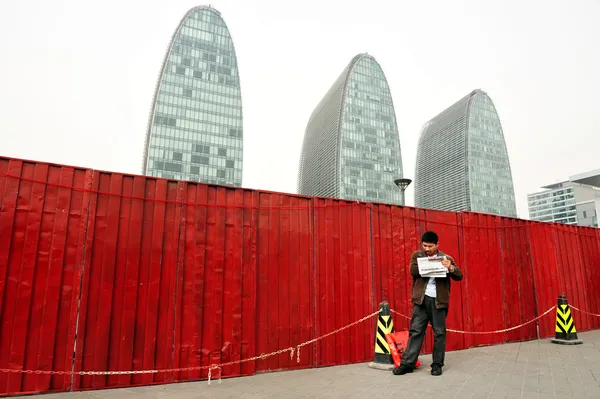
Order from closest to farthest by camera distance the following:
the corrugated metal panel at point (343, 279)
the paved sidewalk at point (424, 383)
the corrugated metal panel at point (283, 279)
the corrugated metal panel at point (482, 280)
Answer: the paved sidewalk at point (424, 383), the corrugated metal panel at point (283, 279), the corrugated metal panel at point (343, 279), the corrugated metal panel at point (482, 280)

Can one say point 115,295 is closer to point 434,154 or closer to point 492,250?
point 492,250

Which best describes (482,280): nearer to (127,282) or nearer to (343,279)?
(343,279)

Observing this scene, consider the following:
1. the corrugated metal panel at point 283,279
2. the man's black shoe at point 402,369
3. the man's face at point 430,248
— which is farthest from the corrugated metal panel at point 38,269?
the man's face at point 430,248

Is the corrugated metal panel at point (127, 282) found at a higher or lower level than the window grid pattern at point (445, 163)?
lower

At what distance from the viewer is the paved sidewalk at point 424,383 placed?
476 centimetres

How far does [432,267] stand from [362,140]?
415 ft

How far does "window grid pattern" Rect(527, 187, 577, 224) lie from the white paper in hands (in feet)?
566

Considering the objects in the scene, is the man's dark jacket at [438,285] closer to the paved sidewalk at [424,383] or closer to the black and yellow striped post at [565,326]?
the paved sidewalk at [424,383]

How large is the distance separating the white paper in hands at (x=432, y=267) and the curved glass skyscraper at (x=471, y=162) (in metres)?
143

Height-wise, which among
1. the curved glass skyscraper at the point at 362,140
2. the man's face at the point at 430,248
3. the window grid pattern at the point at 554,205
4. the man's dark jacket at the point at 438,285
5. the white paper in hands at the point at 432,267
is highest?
the curved glass skyscraper at the point at 362,140

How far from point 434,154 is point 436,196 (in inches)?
800

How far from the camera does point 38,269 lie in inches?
200

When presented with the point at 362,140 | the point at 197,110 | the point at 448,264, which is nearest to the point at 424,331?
the point at 448,264

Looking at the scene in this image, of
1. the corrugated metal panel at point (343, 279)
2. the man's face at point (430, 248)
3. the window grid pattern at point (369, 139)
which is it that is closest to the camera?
the man's face at point (430, 248)
